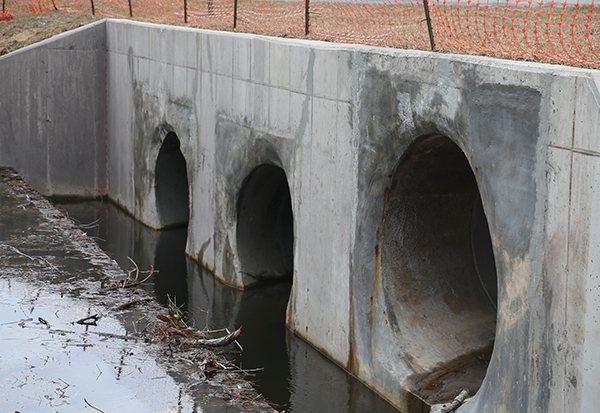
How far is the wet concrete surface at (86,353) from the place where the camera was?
17.8 feet

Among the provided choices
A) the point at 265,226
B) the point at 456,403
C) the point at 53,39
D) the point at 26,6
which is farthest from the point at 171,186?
the point at 26,6

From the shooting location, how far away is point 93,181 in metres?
16.5

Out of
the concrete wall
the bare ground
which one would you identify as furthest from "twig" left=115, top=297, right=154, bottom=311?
the bare ground

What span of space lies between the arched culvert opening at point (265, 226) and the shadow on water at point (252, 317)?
0.31 metres

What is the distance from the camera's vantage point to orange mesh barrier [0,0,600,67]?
278 inches

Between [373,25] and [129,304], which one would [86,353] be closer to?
[129,304]

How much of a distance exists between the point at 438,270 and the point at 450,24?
307cm

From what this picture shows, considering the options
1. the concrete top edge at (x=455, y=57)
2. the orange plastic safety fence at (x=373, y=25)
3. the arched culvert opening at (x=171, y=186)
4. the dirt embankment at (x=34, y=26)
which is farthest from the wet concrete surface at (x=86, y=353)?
the dirt embankment at (x=34, y=26)

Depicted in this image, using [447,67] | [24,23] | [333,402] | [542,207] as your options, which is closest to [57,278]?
[333,402]

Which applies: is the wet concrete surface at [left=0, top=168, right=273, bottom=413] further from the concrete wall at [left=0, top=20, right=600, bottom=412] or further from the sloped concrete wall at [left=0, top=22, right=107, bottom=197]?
the sloped concrete wall at [left=0, top=22, right=107, bottom=197]

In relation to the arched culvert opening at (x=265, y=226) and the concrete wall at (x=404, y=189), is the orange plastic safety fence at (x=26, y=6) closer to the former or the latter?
the concrete wall at (x=404, y=189)

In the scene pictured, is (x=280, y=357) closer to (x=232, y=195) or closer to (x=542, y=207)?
(x=232, y=195)

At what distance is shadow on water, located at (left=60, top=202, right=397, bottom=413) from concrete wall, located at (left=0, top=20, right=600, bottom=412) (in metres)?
0.23

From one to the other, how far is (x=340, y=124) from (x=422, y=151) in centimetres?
113
